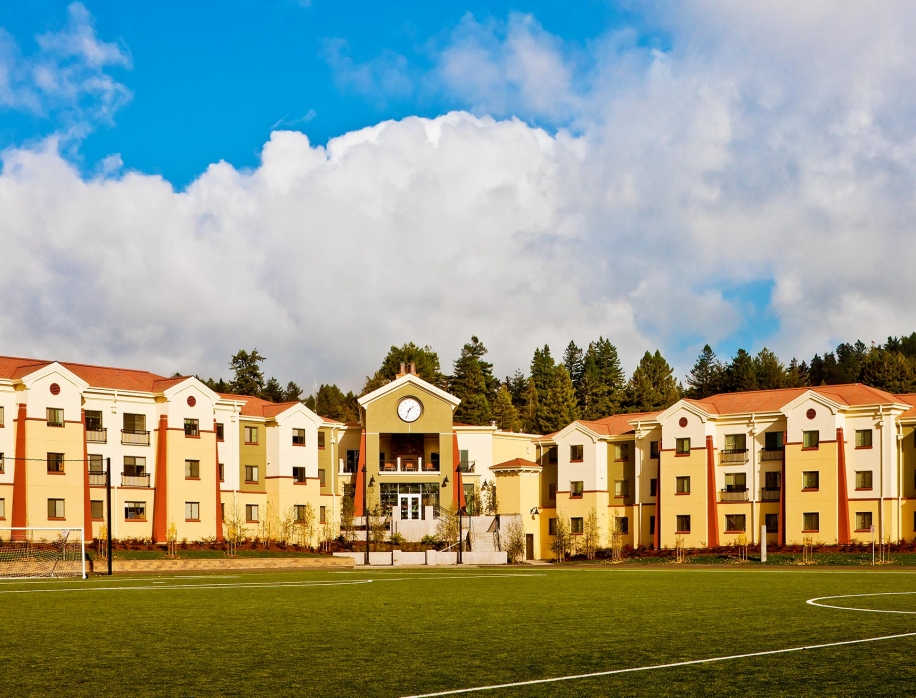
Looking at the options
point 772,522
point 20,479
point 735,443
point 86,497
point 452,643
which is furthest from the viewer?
point 735,443

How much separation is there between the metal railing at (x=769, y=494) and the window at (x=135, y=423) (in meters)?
42.3

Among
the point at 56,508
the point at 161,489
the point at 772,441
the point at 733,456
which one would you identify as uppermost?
the point at 772,441

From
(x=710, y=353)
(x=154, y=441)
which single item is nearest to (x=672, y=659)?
(x=154, y=441)

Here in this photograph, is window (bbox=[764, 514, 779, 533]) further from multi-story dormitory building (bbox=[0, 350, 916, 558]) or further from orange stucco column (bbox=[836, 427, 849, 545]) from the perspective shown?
orange stucco column (bbox=[836, 427, 849, 545])

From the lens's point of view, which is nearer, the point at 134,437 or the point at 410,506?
the point at 134,437

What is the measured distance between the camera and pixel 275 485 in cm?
8325

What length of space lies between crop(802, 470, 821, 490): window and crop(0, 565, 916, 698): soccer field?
44548mm

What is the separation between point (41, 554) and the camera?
2323 inches

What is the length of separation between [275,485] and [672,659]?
69.8m

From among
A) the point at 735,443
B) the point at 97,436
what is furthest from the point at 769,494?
the point at 97,436

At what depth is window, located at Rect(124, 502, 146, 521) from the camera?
243ft

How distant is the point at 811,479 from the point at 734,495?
583cm

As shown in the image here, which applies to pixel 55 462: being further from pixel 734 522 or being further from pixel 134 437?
pixel 734 522

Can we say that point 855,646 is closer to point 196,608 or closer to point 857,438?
point 196,608
